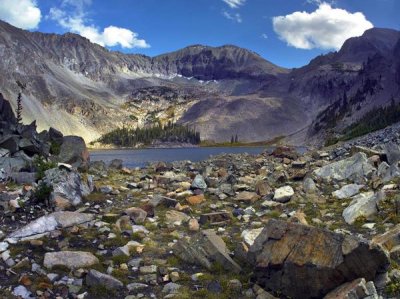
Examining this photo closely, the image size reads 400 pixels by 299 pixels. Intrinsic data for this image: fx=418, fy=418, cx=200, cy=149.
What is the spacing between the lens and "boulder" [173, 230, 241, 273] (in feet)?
41.2

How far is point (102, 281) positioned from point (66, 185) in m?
10.6

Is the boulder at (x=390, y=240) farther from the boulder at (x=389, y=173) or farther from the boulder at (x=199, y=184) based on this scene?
the boulder at (x=199, y=184)

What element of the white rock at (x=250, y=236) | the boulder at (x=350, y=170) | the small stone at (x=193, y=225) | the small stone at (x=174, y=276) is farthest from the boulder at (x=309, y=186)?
the small stone at (x=174, y=276)

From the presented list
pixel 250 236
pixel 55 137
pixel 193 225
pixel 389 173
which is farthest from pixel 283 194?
pixel 55 137

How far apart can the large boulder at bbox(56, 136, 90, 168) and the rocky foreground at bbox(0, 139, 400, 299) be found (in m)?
13.8

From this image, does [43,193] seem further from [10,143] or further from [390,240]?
[10,143]

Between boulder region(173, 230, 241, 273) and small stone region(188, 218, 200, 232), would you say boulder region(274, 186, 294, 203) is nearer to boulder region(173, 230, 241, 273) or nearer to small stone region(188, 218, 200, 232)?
small stone region(188, 218, 200, 232)

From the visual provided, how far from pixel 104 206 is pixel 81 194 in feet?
5.13

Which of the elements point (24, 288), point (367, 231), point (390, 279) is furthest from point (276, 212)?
point (24, 288)

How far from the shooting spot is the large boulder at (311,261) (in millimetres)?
9719

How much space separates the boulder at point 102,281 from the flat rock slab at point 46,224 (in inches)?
165

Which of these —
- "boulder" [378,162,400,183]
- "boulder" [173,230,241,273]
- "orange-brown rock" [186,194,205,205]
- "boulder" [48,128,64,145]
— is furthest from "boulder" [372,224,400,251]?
"boulder" [48,128,64,145]

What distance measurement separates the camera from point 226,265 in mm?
12477

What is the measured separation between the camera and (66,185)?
21.0 meters
